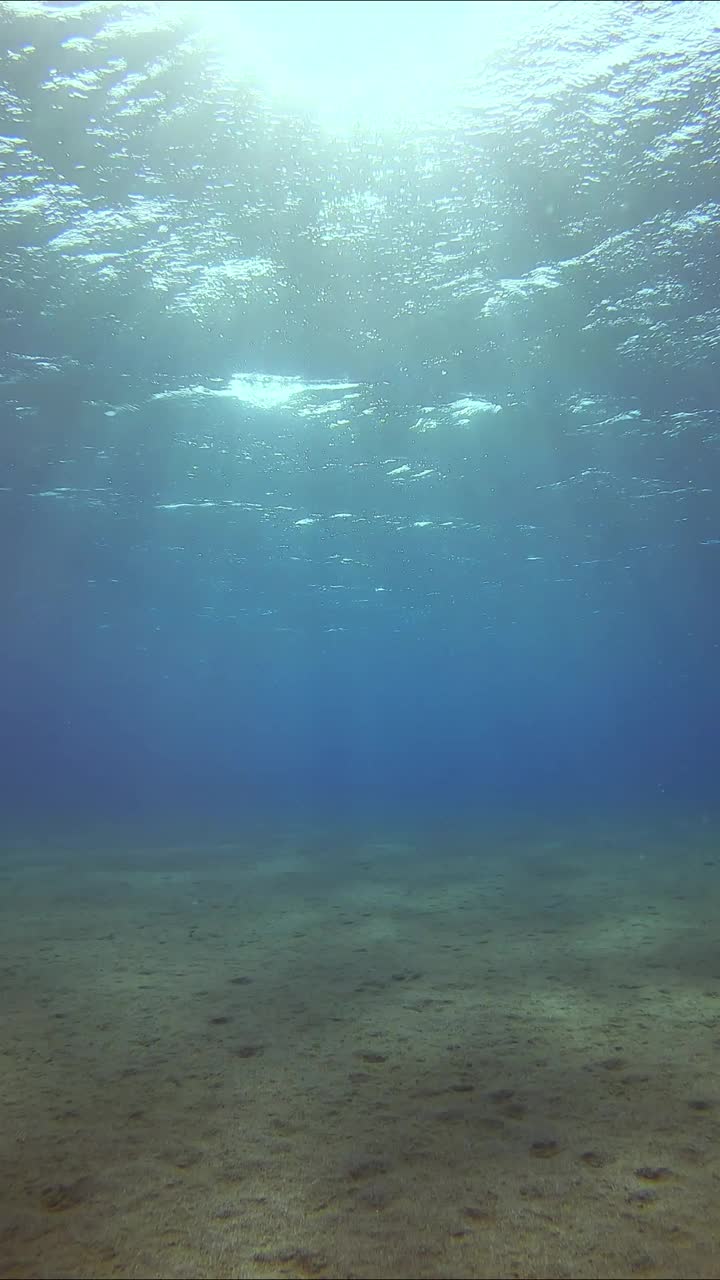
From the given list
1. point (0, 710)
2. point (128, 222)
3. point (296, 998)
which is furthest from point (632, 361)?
point (0, 710)

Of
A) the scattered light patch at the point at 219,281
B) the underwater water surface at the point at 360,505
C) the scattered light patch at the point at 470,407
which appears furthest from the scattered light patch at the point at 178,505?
the scattered light patch at the point at 219,281

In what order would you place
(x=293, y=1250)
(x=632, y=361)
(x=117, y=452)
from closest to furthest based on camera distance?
1. (x=293, y=1250)
2. (x=632, y=361)
3. (x=117, y=452)

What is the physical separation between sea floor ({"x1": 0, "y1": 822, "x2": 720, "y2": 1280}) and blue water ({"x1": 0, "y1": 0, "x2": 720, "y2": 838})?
1196cm

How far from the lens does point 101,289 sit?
14.5 m

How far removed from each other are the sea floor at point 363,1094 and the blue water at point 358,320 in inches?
471

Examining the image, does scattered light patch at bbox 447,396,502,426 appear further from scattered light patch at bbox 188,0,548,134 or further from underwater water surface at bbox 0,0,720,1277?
scattered light patch at bbox 188,0,548,134

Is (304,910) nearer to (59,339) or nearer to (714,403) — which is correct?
(59,339)

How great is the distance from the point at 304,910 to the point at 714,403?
1742 cm

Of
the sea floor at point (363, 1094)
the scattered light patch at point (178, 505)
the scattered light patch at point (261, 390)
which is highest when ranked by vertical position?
the scattered light patch at point (261, 390)

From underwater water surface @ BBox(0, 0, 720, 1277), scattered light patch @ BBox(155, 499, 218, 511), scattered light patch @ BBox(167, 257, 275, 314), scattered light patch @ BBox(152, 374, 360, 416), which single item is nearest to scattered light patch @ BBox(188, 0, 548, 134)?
underwater water surface @ BBox(0, 0, 720, 1277)

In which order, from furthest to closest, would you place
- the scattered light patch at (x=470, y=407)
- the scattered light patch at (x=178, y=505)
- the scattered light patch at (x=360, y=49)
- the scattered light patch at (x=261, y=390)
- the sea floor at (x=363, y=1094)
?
the scattered light patch at (x=178, y=505), the scattered light patch at (x=470, y=407), the scattered light patch at (x=261, y=390), the scattered light patch at (x=360, y=49), the sea floor at (x=363, y=1094)

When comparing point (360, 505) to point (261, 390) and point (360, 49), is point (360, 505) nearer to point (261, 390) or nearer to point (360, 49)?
point (261, 390)

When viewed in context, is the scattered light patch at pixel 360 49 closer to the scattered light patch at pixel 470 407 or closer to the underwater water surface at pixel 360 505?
the underwater water surface at pixel 360 505

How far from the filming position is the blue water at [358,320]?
32.8 ft
